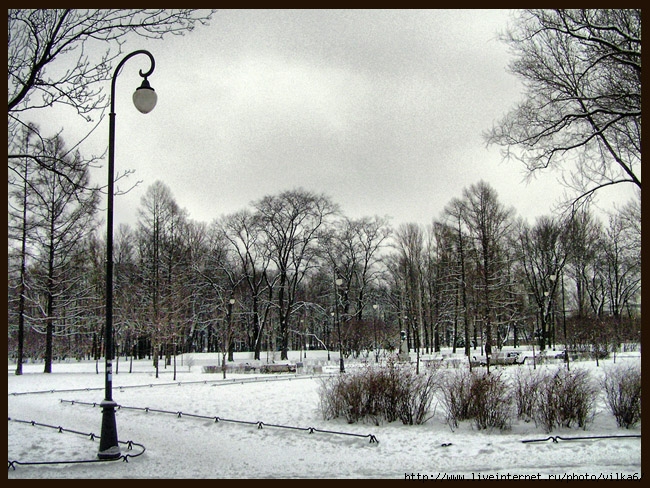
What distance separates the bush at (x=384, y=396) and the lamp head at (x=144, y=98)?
25.0 feet

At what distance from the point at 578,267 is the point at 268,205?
3222 cm

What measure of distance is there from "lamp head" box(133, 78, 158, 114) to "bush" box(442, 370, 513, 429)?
850 cm

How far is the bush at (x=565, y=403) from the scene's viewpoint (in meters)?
10.6

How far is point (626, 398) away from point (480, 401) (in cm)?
298

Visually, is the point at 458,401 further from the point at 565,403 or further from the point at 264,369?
the point at 264,369

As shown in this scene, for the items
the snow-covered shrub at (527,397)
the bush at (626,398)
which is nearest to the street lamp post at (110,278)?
the snow-covered shrub at (527,397)

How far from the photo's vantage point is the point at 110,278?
29.2ft

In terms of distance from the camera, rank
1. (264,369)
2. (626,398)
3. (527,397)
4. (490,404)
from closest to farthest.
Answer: (626,398) → (490,404) → (527,397) → (264,369)

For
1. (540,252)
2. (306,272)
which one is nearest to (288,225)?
(306,272)

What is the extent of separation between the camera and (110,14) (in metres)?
9.45

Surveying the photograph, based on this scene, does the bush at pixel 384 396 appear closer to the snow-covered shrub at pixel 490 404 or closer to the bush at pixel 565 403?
the snow-covered shrub at pixel 490 404
